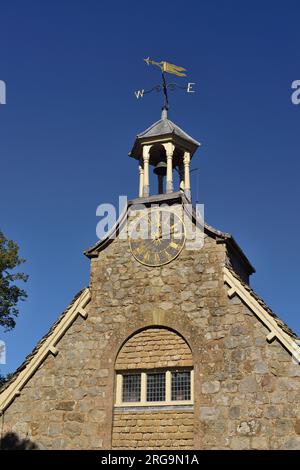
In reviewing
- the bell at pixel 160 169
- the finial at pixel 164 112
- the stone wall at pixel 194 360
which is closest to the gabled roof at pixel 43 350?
the stone wall at pixel 194 360

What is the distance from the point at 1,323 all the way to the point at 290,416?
1663 cm


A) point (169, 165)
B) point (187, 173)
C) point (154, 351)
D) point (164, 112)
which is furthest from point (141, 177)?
point (154, 351)

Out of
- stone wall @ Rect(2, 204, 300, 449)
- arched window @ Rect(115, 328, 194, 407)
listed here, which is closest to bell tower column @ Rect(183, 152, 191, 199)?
stone wall @ Rect(2, 204, 300, 449)

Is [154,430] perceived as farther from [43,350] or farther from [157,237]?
[157,237]

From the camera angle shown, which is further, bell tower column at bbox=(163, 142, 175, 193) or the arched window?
bell tower column at bbox=(163, 142, 175, 193)

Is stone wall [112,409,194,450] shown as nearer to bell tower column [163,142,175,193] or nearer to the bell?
bell tower column [163,142,175,193]

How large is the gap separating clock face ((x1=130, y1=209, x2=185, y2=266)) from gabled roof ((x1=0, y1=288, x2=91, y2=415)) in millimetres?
1899

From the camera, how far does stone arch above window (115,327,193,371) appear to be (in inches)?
668

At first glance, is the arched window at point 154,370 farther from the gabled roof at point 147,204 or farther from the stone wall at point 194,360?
the gabled roof at point 147,204

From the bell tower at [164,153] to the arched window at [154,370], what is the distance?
450 cm
